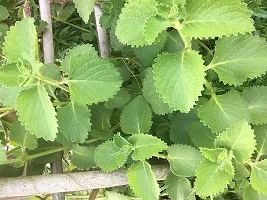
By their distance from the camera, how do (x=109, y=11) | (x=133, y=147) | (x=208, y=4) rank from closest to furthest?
(x=208, y=4) → (x=133, y=147) → (x=109, y=11)

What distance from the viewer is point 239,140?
2.48ft

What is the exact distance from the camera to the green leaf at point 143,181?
2.71 ft

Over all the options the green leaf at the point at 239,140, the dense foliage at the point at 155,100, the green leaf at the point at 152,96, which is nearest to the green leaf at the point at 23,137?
the dense foliage at the point at 155,100

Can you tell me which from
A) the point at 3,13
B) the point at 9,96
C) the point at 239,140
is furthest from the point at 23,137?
the point at 239,140

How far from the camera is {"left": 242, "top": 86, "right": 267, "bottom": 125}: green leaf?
2.77ft

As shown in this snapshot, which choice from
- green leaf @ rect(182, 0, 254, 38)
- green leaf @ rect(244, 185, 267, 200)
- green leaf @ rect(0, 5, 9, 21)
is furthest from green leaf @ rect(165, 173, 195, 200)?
green leaf @ rect(0, 5, 9, 21)

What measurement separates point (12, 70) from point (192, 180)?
45 cm

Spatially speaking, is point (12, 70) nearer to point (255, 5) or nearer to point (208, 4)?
point (208, 4)

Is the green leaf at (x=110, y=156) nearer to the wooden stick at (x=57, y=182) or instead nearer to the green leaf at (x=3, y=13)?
the wooden stick at (x=57, y=182)

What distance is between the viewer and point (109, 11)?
37.5 inches

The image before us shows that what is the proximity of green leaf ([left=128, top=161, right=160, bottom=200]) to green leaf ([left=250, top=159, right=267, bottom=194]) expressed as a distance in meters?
0.18

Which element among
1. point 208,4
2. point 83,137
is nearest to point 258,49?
point 208,4

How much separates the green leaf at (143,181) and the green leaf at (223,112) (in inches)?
5.4

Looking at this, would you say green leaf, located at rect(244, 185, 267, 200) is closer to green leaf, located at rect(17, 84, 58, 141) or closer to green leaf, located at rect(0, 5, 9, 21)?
green leaf, located at rect(17, 84, 58, 141)
